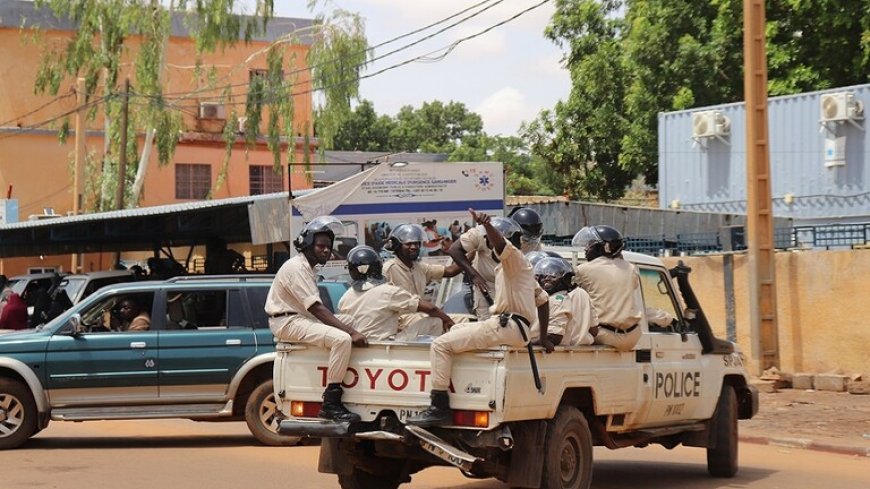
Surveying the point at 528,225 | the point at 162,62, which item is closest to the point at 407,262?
the point at 528,225

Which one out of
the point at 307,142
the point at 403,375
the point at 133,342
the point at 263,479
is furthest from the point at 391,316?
the point at 307,142

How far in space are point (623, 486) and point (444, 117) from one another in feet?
239

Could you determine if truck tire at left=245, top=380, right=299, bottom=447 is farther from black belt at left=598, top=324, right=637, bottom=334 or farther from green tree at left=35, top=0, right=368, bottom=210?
green tree at left=35, top=0, right=368, bottom=210

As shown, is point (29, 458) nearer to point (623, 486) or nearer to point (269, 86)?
point (623, 486)

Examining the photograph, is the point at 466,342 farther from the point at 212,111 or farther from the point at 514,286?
the point at 212,111

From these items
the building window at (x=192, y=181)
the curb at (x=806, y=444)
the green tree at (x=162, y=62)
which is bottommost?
the curb at (x=806, y=444)

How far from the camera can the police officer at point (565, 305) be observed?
9.56 metres

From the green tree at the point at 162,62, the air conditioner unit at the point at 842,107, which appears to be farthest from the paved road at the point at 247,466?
the green tree at the point at 162,62

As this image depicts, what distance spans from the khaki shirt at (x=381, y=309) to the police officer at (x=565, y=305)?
1.03 m

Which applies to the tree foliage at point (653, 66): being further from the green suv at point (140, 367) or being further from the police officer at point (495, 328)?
the police officer at point (495, 328)

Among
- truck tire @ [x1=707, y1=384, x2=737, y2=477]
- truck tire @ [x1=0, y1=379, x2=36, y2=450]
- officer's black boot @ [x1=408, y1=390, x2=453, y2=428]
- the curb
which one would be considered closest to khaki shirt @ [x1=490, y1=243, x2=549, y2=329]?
officer's black boot @ [x1=408, y1=390, x2=453, y2=428]

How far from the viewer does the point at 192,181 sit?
49.6 m

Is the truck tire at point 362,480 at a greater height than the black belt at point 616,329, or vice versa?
the black belt at point 616,329

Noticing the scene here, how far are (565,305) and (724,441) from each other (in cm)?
267
